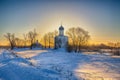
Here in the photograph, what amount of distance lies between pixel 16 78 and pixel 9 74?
1040 mm

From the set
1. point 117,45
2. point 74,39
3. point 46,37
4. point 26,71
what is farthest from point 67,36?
point 26,71

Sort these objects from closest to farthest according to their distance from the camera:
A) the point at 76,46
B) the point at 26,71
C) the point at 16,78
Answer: the point at 16,78
the point at 26,71
the point at 76,46

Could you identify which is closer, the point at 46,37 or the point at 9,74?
the point at 9,74

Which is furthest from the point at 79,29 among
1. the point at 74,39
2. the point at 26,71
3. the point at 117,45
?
the point at 26,71

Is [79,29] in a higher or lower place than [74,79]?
higher

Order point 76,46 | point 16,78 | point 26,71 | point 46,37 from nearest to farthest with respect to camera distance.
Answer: point 16,78 → point 26,71 → point 76,46 → point 46,37

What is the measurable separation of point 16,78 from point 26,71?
1.69 meters

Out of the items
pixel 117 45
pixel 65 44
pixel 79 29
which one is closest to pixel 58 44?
pixel 65 44

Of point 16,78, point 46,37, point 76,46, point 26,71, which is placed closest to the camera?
point 16,78

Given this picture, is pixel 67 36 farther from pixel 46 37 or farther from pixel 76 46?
pixel 46 37

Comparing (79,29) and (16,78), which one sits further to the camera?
(79,29)

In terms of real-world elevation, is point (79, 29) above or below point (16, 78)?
above

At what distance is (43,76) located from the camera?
13.8 m

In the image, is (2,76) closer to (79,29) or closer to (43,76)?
(43,76)
